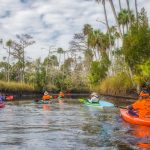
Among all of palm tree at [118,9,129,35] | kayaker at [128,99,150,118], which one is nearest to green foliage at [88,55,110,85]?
palm tree at [118,9,129,35]

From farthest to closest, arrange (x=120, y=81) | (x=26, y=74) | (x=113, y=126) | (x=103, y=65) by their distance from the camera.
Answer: (x=26, y=74), (x=103, y=65), (x=120, y=81), (x=113, y=126)

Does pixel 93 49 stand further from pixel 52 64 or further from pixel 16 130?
pixel 16 130

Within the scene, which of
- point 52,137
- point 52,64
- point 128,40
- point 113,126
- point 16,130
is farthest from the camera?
point 52,64

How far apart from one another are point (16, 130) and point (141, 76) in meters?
30.2

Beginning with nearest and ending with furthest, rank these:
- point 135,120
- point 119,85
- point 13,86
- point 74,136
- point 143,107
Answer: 1. point 74,136
2. point 143,107
3. point 135,120
4. point 119,85
5. point 13,86

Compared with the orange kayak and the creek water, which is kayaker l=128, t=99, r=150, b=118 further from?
the creek water

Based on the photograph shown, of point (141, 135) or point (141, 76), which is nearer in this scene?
point (141, 135)

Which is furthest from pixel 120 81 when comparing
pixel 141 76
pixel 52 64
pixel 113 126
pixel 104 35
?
pixel 52 64

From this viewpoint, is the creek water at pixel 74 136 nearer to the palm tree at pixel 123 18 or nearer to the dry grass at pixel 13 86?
the dry grass at pixel 13 86

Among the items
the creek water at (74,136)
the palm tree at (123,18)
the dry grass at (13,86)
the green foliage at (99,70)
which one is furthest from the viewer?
the green foliage at (99,70)

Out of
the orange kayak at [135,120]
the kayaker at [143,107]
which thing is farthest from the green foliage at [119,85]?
the kayaker at [143,107]

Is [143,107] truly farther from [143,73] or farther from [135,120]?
[143,73]

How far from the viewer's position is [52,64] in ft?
401

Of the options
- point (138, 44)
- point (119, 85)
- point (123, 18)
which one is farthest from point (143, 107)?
point (123, 18)
